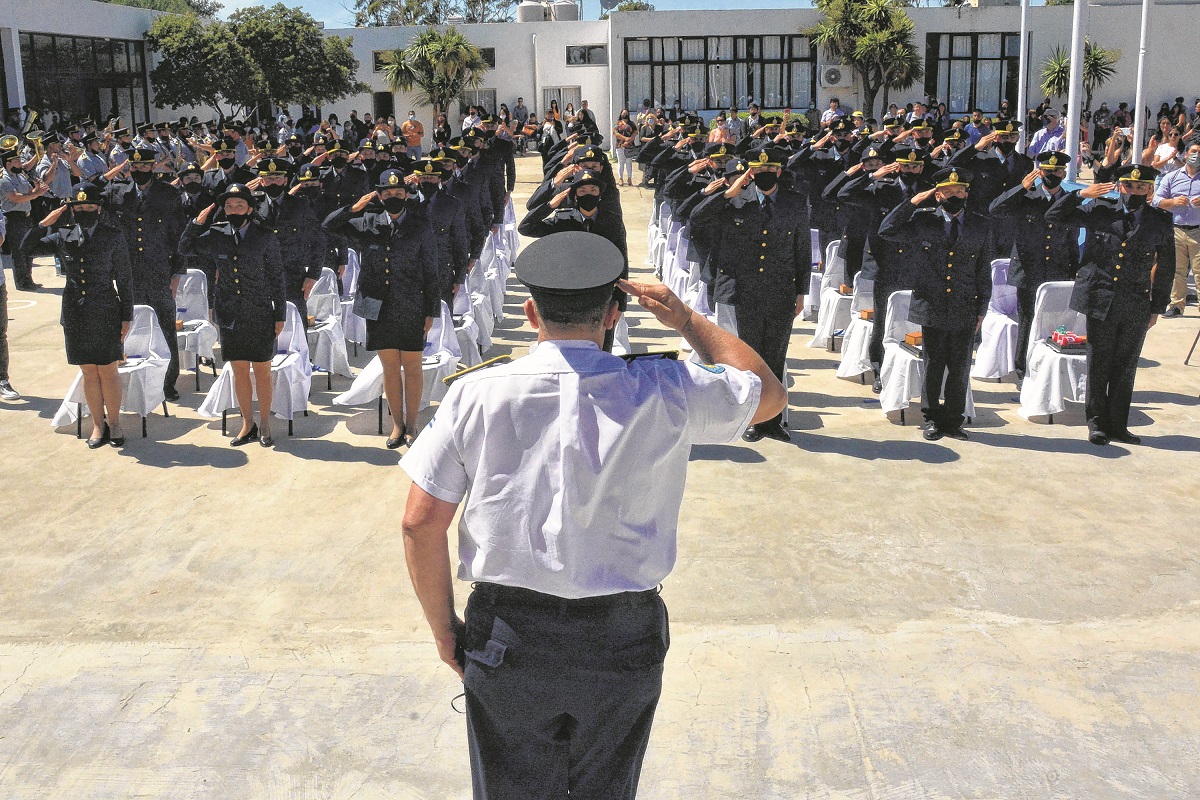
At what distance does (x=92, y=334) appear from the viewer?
7832mm

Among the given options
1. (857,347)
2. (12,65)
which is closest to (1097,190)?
(857,347)

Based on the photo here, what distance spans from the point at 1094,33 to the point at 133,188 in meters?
36.4

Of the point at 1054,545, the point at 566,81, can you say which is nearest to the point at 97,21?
Result: the point at 566,81

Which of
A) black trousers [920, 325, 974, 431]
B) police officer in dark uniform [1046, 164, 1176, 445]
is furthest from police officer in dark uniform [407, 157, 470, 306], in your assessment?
police officer in dark uniform [1046, 164, 1176, 445]

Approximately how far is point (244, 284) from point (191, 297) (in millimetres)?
2791

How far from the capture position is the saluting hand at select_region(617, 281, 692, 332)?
2.53 m

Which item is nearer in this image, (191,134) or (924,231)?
(924,231)

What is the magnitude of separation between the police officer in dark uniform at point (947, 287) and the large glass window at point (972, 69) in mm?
33671

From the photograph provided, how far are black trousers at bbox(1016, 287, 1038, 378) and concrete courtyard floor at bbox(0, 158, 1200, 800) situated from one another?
143cm

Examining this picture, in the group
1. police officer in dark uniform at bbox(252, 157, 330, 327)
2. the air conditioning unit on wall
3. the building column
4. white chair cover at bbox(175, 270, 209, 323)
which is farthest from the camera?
the air conditioning unit on wall

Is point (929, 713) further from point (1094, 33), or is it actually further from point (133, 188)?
point (1094, 33)

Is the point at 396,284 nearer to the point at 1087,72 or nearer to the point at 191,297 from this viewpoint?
the point at 191,297

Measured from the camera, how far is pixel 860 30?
119ft

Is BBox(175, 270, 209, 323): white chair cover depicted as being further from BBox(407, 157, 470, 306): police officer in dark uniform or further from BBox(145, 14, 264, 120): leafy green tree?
BBox(145, 14, 264, 120): leafy green tree
